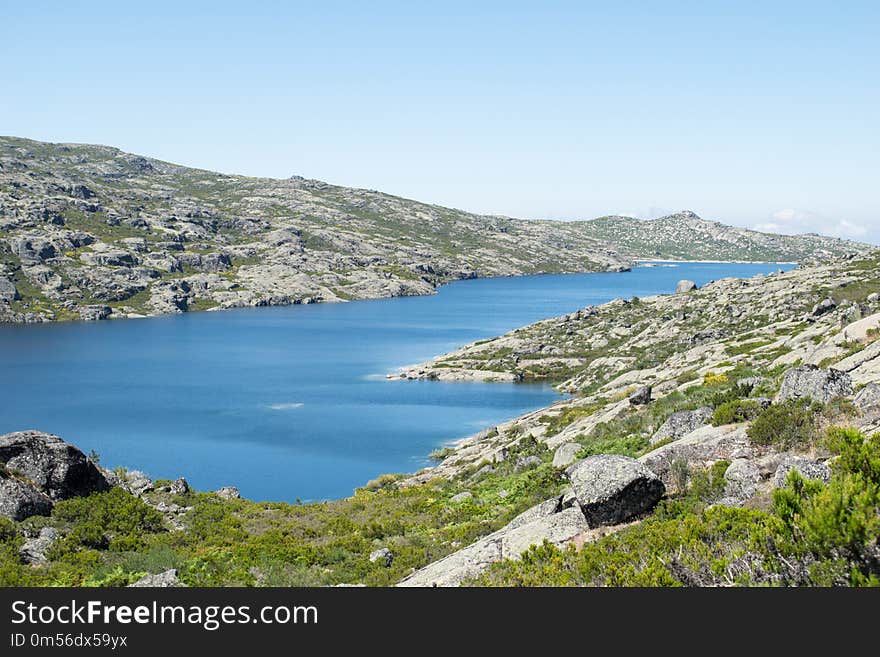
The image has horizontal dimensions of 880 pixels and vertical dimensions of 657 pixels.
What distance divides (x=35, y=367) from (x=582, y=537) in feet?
465

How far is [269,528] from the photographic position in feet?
94.3

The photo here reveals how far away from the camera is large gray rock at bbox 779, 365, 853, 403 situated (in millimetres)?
21094

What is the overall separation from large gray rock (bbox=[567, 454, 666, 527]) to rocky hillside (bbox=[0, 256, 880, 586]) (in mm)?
37

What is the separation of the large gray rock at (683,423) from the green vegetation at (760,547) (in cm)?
1218

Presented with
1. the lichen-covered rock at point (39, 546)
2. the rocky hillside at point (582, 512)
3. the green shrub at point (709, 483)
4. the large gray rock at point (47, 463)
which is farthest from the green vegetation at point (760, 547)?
the large gray rock at point (47, 463)

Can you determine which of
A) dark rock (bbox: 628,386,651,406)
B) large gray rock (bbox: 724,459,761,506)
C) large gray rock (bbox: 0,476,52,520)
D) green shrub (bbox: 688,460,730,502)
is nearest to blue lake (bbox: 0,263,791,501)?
dark rock (bbox: 628,386,651,406)

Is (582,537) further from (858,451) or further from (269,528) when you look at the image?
(269,528)

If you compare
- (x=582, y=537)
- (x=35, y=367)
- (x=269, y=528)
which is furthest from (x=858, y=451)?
(x=35, y=367)

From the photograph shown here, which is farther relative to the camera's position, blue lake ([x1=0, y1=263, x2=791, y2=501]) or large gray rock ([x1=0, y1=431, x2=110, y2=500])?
blue lake ([x1=0, y1=263, x2=791, y2=501])

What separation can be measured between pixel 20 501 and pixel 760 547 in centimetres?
2615

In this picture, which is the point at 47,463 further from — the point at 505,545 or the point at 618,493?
the point at 618,493

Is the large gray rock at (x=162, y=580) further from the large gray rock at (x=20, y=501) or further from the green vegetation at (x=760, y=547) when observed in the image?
the large gray rock at (x=20, y=501)

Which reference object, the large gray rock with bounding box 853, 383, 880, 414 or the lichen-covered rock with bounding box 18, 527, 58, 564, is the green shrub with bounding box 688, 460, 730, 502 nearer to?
the large gray rock with bounding box 853, 383, 880, 414

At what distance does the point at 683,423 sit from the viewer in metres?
27.1
